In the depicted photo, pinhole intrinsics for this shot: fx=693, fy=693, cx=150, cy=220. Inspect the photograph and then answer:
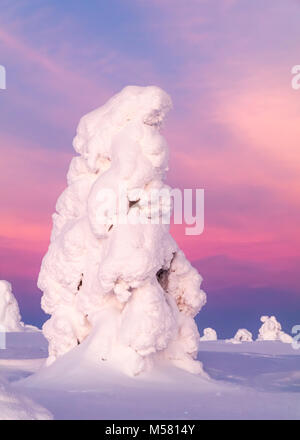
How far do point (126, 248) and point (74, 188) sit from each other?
299cm

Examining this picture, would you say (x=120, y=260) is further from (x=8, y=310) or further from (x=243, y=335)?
(x=243, y=335)

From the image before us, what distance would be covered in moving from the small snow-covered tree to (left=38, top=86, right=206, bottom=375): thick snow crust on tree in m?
15.0

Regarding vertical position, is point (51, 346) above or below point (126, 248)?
below

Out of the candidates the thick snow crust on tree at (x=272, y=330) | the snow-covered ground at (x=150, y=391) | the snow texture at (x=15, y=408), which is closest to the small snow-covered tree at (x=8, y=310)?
the snow-covered ground at (x=150, y=391)

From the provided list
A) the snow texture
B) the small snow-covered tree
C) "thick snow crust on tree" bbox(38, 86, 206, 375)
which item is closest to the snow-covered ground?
the snow texture

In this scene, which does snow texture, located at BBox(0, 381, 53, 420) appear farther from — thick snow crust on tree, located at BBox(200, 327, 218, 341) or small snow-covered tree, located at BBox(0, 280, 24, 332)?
thick snow crust on tree, located at BBox(200, 327, 218, 341)

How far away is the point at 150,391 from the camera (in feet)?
47.3

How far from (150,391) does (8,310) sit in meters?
19.6

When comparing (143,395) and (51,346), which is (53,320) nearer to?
(51,346)

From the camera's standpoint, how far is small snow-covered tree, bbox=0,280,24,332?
32562mm

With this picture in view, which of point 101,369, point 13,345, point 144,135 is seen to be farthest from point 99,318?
point 13,345

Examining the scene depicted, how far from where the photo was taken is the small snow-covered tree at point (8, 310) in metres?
32.6

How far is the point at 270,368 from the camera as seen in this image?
69.7ft

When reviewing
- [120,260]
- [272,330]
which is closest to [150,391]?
[120,260]
